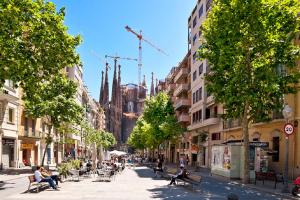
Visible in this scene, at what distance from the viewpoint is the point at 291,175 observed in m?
30.5

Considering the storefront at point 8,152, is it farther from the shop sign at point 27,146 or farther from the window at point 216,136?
the window at point 216,136

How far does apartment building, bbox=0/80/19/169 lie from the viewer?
3828 cm

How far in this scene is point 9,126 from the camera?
40.6 metres

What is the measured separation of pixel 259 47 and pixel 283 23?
209cm

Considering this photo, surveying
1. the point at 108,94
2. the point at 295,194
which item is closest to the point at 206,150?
the point at 295,194

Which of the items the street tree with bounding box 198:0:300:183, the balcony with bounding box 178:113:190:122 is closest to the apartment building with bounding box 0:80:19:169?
the street tree with bounding box 198:0:300:183

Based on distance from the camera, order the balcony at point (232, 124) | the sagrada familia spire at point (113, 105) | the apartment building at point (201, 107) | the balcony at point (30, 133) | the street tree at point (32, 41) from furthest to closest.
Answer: the sagrada familia spire at point (113, 105) < the apartment building at point (201, 107) < the balcony at point (30, 133) < the balcony at point (232, 124) < the street tree at point (32, 41)

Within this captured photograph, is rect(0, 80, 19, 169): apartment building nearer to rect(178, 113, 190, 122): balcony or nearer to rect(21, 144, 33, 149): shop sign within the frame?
rect(21, 144, 33, 149): shop sign

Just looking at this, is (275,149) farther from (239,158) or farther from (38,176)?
(38,176)

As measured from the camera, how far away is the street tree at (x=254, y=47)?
26.0 metres

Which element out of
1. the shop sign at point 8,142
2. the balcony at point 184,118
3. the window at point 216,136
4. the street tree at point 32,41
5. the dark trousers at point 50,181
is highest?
the street tree at point 32,41

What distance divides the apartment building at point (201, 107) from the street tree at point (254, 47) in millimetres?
21194

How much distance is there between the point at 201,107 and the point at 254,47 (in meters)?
28.1

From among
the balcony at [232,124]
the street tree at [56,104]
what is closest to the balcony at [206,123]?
the balcony at [232,124]
